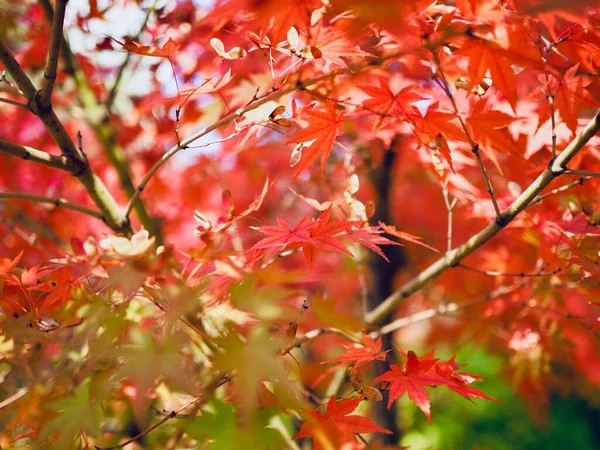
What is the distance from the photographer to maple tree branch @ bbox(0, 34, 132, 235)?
712 millimetres

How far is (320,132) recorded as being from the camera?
776 mm

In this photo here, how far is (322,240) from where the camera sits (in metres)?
0.74

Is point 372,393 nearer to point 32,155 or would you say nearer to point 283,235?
point 283,235

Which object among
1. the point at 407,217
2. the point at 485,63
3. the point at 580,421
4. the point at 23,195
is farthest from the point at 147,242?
the point at 580,421

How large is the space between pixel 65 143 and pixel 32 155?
0.06 m

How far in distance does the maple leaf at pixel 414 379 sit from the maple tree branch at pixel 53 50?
0.70 meters

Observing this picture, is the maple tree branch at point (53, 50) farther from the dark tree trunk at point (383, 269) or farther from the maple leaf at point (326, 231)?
the dark tree trunk at point (383, 269)

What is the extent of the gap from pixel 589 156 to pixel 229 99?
2.94ft

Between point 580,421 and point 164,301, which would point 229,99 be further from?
point 580,421

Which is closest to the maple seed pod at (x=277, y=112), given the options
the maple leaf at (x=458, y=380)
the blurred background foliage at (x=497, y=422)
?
the maple leaf at (x=458, y=380)

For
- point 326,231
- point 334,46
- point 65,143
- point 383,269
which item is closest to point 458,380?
point 326,231

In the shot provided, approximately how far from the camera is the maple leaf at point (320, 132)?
0.76 m

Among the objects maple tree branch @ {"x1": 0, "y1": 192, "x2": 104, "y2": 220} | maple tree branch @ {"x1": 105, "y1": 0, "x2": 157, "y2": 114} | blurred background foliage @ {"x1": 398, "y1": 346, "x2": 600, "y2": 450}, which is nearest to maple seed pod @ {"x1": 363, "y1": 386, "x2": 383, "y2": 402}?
maple tree branch @ {"x1": 0, "y1": 192, "x2": 104, "y2": 220}

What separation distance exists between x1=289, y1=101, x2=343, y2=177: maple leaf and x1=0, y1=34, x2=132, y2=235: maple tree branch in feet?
1.30
